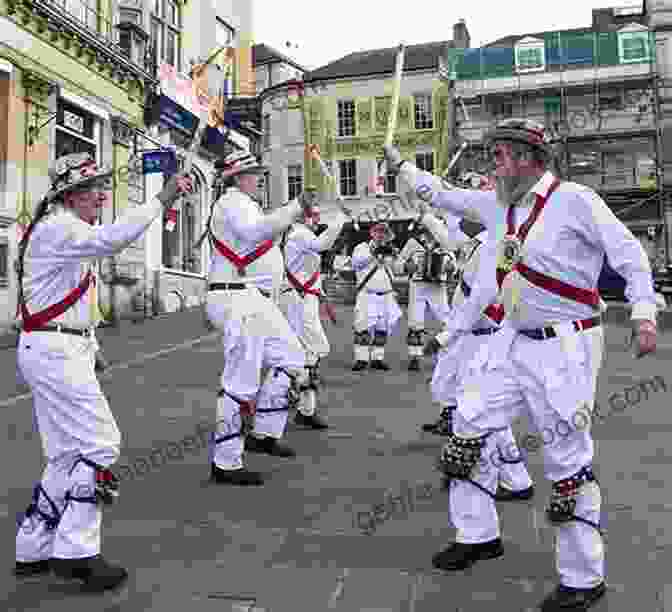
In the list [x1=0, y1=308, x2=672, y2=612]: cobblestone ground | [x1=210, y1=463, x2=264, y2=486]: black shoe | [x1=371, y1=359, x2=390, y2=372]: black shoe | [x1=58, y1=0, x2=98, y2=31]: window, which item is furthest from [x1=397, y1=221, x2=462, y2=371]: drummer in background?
[x1=58, y1=0, x2=98, y2=31]: window

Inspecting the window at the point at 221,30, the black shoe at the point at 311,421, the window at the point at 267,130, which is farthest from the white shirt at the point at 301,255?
the window at the point at 267,130

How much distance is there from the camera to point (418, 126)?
40500mm

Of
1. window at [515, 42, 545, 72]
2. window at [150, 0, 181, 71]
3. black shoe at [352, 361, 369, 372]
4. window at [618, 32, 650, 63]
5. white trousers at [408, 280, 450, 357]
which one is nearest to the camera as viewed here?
white trousers at [408, 280, 450, 357]

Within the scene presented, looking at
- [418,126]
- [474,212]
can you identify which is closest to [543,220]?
[474,212]

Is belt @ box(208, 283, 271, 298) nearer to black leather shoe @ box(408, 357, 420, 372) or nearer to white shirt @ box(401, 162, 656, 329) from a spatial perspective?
white shirt @ box(401, 162, 656, 329)

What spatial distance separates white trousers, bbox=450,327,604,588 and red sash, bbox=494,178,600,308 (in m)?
0.16

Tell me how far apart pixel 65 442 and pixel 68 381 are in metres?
0.31

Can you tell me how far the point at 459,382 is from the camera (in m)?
6.00

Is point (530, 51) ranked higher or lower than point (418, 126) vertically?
higher

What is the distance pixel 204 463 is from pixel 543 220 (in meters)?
3.65

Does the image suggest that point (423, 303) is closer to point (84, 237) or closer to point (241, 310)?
point (241, 310)

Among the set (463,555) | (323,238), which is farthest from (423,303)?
(463,555)

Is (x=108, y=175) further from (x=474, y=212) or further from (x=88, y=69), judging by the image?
(x=88, y=69)

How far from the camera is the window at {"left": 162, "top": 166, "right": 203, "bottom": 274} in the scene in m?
22.7
